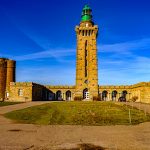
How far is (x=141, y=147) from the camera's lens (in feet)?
36.0

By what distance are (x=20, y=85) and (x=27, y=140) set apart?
4865 centimetres

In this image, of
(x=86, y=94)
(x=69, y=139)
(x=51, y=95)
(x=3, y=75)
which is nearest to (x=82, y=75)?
(x=86, y=94)

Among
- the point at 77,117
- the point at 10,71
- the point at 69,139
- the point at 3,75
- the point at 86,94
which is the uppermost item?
the point at 10,71

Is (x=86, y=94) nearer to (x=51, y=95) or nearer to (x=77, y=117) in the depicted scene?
(x=51, y=95)

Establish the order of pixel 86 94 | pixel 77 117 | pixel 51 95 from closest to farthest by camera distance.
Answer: pixel 77 117
pixel 86 94
pixel 51 95

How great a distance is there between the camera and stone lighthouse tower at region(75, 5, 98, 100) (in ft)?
204

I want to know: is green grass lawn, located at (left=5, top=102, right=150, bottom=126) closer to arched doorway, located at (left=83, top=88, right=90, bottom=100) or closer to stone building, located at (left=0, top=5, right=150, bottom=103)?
stone building, located at (left=0, top=5, right=150, bottom=103)

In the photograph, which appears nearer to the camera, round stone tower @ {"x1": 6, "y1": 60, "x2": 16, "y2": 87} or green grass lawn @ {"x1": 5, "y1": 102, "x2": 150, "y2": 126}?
green grass lawn @ {"x1": 5, "y1": 102, "x2": 150, "y2": 126}

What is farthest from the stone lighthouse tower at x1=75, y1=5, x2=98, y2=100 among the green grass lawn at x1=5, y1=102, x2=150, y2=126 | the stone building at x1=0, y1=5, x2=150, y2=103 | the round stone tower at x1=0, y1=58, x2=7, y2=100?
the green grass lawn at x1=5, y1=102, x2=150, y2=126

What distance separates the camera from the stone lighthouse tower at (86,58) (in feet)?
204

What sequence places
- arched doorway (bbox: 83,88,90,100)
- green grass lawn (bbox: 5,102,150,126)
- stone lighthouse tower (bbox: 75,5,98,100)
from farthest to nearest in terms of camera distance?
arched doorway (bbox: 83,88,90,100) → stone lighthouse tower (bbox: 75,5,98,100) → green grass lawn (bbox: 5,102,150,126)

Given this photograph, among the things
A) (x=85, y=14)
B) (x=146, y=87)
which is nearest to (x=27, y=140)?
(x=146, y=87)

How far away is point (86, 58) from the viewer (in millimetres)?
63188

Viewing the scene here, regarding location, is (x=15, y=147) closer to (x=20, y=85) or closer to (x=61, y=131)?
(x=61, y=131)
